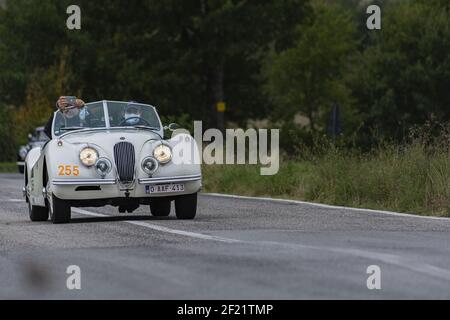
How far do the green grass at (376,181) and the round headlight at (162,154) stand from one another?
12.8 feet

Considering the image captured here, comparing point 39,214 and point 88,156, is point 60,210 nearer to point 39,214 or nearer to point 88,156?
point 88,156

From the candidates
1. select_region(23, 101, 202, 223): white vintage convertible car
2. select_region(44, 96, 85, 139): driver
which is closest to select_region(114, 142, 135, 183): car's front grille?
select_region(23, 101, 202, 223): white vintage convertible car

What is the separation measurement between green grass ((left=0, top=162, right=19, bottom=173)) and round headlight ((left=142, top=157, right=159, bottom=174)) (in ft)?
125

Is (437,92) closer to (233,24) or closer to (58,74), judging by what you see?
(233,24)

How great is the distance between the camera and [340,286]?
29.2 feet

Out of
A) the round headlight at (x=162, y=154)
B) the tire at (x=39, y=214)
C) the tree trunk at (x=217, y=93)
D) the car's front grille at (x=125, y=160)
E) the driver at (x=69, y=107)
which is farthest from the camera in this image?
the tree trunk at (x=217, y=93)

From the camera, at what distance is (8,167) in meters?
56.8

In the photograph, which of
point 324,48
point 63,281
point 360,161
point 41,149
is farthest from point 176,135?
point 324,48

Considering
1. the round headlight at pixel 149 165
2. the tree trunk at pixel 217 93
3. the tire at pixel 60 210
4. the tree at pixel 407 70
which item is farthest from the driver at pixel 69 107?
the tree at pixel 407 70

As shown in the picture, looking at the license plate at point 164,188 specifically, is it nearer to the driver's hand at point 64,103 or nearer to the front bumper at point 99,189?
the front bumper at point 99,189

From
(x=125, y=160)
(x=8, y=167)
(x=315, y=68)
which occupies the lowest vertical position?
(x=8, y=167)

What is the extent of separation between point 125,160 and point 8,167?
4133 centimetres

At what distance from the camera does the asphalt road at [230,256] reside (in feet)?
29.1

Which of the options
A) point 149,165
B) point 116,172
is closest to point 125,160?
point 116,172
